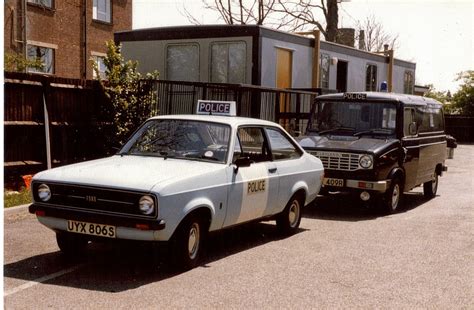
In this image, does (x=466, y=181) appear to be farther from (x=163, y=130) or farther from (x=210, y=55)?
(x=163, y=130)

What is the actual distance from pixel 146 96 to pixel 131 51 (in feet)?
18.2

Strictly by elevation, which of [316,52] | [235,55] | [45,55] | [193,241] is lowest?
[193,241]

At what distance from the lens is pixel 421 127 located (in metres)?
12.0

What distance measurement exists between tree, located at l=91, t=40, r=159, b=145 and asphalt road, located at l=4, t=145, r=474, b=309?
414 centimetres

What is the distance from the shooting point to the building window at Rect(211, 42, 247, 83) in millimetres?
16734

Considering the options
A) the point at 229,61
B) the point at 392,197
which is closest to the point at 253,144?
the point at 392,197

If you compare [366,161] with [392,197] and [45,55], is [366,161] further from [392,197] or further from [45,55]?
[45,55]

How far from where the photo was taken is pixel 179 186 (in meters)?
5.93

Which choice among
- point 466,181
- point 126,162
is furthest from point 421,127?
point 126,162

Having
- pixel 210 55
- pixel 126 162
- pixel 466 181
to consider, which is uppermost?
pixel 210 55

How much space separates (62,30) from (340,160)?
64.2 ft

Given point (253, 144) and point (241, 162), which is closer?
point (241, 162)

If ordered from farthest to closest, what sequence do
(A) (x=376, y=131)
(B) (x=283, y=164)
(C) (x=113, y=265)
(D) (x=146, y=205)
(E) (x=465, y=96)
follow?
(E) (x=465, y=96)
(A) (x=376, y=131)
(B) (x=283, y=164)
(C) (x=113, y=265)
(D) (x=146, y=205)

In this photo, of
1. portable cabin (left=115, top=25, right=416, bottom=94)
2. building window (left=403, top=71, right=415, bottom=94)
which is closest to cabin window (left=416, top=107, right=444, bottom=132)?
portable cabin (left=115, top=25, right=416, bottom=94)
